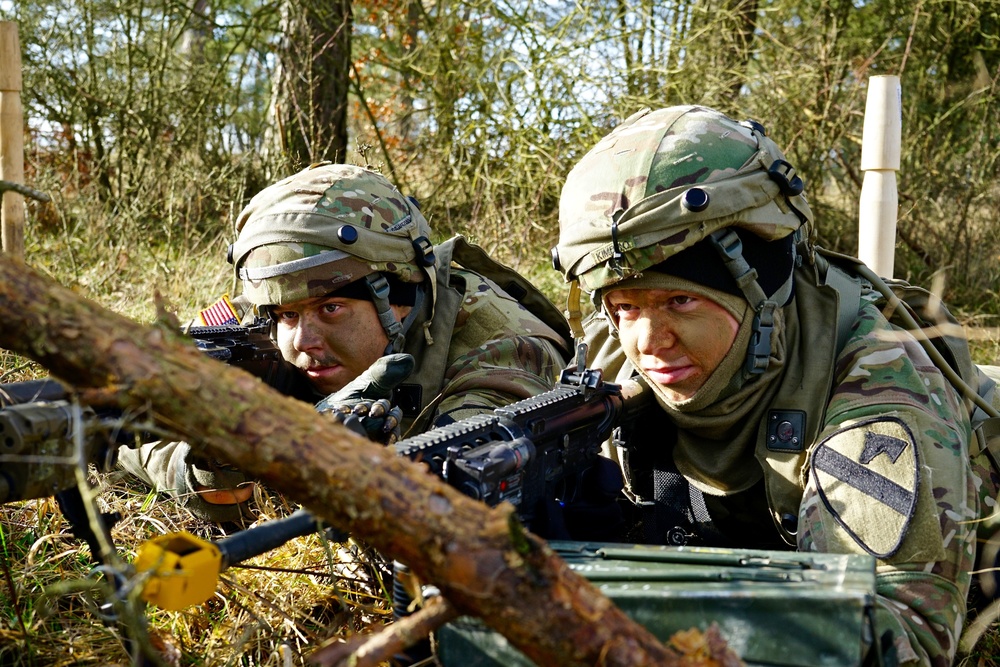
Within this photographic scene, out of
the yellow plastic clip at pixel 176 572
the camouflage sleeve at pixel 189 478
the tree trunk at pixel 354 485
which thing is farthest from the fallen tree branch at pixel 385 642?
the camouflage sleeve at pixel 189 478

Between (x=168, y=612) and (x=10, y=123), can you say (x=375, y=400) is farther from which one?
(x=10, y=123)

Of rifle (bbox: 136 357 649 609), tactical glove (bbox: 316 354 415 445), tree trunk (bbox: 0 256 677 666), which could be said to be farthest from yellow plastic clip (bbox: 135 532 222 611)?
tactical glove (bbox: 316 354 415 445)

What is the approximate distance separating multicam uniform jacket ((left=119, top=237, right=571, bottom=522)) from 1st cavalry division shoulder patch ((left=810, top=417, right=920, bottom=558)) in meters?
1.24

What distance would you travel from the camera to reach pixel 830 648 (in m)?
1.70

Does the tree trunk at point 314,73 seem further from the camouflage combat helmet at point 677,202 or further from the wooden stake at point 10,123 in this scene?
the camouflage combat helmet at point 677,202

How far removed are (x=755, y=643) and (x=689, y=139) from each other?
5.42 ft

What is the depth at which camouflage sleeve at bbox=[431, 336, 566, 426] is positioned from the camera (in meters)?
3.46

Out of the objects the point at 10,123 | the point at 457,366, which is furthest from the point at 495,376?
the point at 10,123

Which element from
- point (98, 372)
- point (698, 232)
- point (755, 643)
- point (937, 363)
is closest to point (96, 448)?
point (98, 372)

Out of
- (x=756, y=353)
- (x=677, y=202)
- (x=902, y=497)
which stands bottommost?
(x=902, y=497)

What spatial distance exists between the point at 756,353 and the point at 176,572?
191 centimetres

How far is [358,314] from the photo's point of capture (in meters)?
3.87

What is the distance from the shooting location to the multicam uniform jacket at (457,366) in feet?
11.8

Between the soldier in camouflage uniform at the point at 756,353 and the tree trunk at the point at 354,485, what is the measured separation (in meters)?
1.19
